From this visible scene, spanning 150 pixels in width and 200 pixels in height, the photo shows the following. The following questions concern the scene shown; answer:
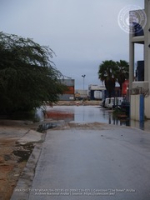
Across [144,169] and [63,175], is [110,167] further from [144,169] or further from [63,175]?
[63,175]

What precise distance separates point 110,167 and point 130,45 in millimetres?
38527

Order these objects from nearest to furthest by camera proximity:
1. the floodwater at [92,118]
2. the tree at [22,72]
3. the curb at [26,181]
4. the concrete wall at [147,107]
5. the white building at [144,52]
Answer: the curb at [26,181]
the tree at [22,72]
the floodwater at [92,118]
the concrete wall at [147,107]
the white building at [144,52]

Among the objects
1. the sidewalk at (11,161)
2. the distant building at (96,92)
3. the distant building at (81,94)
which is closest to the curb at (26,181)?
the sidewalk at (11,161)

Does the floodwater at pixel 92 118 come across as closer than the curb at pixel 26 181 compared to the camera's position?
No

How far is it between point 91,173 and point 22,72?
552 inches

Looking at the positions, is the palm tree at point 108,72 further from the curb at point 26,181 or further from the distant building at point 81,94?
the distant building at point 81,94

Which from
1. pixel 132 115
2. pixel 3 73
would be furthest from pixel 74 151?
pixel 132 115

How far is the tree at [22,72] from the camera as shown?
69.2 feet

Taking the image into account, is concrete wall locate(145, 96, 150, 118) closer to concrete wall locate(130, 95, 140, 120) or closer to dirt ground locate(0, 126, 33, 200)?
concrete wall locate(130, 95, 140, 120)

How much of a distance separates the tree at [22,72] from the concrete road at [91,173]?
370 inches

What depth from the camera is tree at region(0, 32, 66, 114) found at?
21094 millimetres

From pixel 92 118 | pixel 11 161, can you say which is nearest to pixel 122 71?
pixel 92 118

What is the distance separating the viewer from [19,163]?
30.0 feet

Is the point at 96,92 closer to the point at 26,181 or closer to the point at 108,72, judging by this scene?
the point at 108,72
